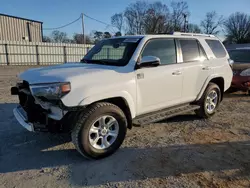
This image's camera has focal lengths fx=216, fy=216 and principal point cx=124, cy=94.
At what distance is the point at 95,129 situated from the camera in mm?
3291

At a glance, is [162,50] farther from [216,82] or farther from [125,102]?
[216,82]

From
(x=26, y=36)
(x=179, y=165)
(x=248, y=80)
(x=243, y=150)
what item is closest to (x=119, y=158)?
(x=179, y=165)

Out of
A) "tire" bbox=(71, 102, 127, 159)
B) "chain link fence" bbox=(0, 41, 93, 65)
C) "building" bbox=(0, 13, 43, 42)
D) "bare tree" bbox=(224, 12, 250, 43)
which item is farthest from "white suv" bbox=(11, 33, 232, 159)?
"bare tree" bbox=(224, 12, 250, 43)

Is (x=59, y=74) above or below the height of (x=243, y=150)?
above

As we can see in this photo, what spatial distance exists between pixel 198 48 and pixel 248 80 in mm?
3595

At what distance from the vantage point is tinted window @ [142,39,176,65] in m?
3.97

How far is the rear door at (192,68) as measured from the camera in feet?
14.8

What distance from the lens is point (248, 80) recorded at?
7.40 m

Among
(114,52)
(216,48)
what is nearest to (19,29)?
(114,52)

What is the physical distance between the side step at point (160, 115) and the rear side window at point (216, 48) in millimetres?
1535

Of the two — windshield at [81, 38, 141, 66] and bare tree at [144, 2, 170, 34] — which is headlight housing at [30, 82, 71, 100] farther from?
bare tree at [144, 2, 170, 34]

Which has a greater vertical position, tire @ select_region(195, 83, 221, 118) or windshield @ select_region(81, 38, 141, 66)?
windshield @ select_region(81, 38, 141, 66)

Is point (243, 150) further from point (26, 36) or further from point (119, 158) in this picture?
point (26, 36)

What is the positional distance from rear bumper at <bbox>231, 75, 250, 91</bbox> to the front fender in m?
5.42
